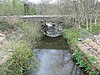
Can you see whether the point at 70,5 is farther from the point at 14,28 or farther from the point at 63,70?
the point at 63,70

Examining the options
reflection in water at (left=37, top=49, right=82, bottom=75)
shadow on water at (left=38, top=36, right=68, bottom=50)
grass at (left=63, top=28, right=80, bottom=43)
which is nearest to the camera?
reflection in water at (left=37, top=49, right=82, bottom=75)

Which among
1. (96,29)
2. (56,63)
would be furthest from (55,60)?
(96,29)

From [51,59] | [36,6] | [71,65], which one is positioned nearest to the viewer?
[71,65]

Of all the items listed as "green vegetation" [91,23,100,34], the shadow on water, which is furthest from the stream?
"green vegetation" [91,23,100,34]

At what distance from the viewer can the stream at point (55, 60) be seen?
15766 mm

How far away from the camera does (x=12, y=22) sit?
1058 inches

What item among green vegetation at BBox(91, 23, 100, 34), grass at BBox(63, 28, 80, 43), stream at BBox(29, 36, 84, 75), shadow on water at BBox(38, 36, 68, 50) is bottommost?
shadow on water at BBox(38, 36, 68, 50)

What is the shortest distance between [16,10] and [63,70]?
1645cm

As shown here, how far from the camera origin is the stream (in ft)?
51.7

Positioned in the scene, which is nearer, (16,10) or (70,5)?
(70,5)

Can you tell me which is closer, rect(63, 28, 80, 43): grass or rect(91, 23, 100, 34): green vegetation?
rect(63, 28, 80, 43): grass

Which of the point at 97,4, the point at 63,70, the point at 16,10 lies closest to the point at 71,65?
the point at 63,70

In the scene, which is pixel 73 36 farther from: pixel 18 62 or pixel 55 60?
pixel 18 62

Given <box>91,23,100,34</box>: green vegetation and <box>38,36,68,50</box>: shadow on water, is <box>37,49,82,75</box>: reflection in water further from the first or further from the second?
<box>91,23,100,34</box>: green vegetation
